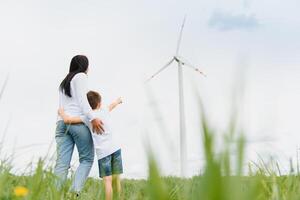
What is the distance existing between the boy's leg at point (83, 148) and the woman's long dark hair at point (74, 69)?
0.54m

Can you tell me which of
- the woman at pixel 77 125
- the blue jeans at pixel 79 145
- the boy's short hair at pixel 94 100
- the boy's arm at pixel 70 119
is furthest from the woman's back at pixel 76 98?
the boy's short hair at pixel 94 100

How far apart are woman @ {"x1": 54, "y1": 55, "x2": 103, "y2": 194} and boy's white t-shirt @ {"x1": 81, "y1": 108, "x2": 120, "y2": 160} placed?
0.31 feet

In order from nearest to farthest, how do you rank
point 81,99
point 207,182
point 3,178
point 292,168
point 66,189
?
point 207,182 < point 3,178 < point 292,168 < point 66,189 < point 81,99

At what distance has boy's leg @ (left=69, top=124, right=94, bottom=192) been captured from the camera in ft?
25.7

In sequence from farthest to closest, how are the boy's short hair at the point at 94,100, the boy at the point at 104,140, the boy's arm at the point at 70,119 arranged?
the boy's short hair at the point at 94,100
the boy's arm at the point at 70,119
the boy at the point at 104,140

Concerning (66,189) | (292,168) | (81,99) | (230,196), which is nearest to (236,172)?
(230,196)

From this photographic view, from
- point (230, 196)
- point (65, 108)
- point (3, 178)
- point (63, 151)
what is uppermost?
point (65, 108)

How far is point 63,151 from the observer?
7922 mm

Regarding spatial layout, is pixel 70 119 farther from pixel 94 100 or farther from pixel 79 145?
pixel 94 100

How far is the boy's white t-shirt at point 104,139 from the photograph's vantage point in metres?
7.44

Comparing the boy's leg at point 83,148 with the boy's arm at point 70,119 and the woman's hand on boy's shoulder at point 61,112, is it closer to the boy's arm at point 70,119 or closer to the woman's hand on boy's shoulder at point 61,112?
the boy's arm at point 70,119

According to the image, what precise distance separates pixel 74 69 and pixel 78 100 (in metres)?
0.70

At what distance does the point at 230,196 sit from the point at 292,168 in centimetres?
199

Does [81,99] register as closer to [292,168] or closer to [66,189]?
[66,189]
